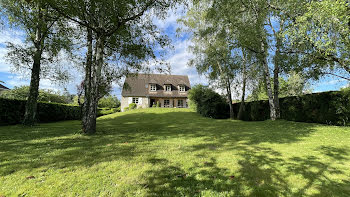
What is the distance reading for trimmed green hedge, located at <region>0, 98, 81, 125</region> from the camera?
40.1 feet

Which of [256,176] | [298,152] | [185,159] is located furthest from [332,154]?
[185,159]

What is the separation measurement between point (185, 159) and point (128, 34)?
7968 mm

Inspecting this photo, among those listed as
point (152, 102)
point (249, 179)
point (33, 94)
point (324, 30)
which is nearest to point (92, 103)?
point (33, 94)

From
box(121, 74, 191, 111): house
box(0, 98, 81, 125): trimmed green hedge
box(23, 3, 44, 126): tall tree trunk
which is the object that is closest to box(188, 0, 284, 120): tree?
box(23, 3, 44, 126): tall tree trunk

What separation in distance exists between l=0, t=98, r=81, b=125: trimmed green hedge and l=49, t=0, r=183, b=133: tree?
9.27 meters

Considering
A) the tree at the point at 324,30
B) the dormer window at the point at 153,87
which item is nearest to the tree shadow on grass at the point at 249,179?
the tree at the point at 324,30

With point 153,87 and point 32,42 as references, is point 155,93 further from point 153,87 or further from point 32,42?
point 32,42

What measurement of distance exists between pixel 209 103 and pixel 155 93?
17.1m

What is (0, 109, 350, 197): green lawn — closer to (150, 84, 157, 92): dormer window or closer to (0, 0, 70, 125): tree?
(0, 0, 70, 125): tree

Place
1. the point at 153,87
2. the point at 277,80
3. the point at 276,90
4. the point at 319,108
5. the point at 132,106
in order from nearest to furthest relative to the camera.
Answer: the point at 319,108, the point at 276,90, the point at 277,80, the point at 132,106, the point at 153,87

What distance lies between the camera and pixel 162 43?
9.65 metres

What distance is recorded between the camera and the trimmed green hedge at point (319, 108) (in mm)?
9703

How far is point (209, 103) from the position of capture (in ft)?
63.3

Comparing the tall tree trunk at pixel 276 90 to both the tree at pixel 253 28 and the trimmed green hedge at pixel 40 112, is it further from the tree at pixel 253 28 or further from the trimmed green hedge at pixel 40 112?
the trimmed green hedge at pixel 40 112
